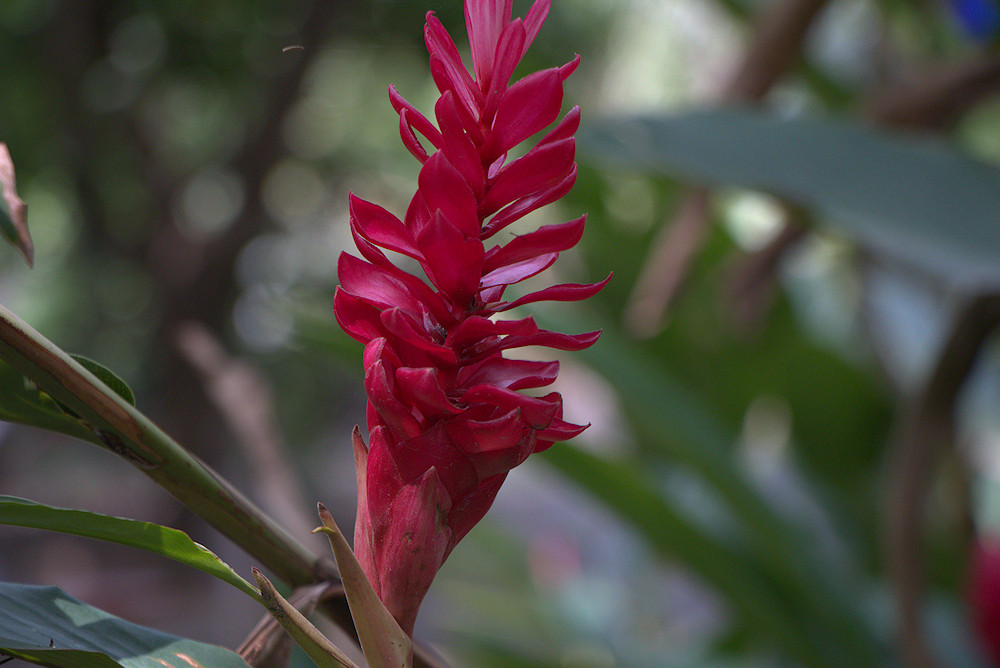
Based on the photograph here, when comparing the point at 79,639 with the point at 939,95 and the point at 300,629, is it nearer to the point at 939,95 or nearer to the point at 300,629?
the point at 300,629

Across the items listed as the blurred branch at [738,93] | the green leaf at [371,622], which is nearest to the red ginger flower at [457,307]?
the green leaf at [371,622]

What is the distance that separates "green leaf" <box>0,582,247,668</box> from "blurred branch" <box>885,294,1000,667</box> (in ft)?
0.87

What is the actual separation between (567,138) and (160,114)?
91 centimetres

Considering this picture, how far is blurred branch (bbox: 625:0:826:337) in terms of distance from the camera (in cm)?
38

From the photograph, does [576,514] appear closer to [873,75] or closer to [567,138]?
[873,75]

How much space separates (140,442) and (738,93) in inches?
16.8

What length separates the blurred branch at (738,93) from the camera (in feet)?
1.26

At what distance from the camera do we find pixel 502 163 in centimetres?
11

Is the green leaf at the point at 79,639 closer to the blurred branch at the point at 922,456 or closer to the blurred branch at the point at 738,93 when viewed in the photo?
the blurred branch at the point at 922,456

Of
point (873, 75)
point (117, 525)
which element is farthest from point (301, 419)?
point (117, 525)

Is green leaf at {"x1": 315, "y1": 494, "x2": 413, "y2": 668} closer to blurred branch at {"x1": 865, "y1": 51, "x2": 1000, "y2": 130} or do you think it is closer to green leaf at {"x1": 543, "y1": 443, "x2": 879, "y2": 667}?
green leaf at {"x1": 543, "y1": 443, "x2": 879, "y2": 667}

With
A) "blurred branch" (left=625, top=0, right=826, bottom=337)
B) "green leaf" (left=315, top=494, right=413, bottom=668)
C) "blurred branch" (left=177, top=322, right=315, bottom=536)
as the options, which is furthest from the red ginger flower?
"blurred branch" (left=625, top=0, right=826, bottom=337)

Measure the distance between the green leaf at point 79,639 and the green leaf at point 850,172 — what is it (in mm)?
257

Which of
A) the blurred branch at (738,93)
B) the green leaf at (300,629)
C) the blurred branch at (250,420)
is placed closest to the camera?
the green leaf at (300,629)
